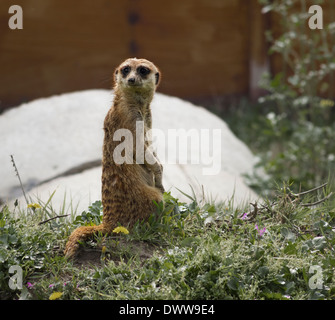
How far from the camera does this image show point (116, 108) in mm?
3156

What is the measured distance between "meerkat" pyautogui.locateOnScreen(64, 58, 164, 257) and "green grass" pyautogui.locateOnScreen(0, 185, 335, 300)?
3.2 inches

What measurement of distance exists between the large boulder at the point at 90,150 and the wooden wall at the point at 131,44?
191cm

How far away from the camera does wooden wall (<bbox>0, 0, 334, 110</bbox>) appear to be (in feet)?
26.0

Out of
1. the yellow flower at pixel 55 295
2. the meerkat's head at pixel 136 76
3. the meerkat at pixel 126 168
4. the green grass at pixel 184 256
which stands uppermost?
the meerkat's head at pixel 136 76

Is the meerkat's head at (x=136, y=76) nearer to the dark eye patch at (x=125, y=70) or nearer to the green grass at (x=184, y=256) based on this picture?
the dark eye patch at (x=125, y=70)

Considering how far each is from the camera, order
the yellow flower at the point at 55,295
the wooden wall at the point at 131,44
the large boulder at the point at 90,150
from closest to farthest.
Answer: the yellow flower at the point at 55,295 → the large boulder at the point at 90,150 → the wooden wall at the point at 131,44

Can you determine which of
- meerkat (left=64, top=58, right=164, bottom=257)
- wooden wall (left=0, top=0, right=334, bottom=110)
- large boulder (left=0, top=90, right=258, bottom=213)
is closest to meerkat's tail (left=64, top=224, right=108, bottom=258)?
meerkat (left=64, top=58, right=164, bottom=257)

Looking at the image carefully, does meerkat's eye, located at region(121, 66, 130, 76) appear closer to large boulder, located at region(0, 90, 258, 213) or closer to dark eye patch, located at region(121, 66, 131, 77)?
dark eye patch, located at region(121, 66, 131, 77)

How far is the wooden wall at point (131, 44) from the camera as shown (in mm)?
7926

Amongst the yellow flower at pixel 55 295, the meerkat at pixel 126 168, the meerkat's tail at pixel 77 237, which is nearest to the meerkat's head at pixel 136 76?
the meerkat at pixel 126 168

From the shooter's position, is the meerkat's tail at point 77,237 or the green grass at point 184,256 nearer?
the green grass at point 184,256

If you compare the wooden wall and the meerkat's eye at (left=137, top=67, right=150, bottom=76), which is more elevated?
the wooden wall
